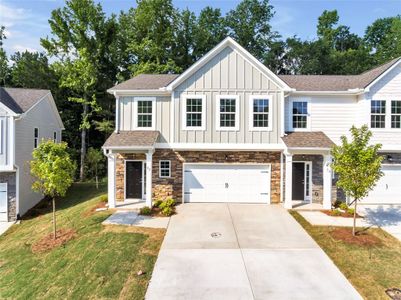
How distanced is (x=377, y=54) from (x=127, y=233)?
4016 centimetres

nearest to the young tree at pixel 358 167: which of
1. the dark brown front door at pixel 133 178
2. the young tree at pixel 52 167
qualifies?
the dark brown front door at pixel 133 178

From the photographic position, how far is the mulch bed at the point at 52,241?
10562mm

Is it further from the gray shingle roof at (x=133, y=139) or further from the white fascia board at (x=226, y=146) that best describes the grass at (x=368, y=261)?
the gray shingle roof at (x=133, y=139)

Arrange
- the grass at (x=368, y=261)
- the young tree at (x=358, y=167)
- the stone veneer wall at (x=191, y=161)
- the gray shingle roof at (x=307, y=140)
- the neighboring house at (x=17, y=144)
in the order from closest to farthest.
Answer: the grass at (x=368, y=261) → the young tree at (x=358, y=167) → the gray shingle roof at (x=307, y=140) → the stone veneer wall at (x=191, y=161) → the neighboring house at (x=17, y=144)

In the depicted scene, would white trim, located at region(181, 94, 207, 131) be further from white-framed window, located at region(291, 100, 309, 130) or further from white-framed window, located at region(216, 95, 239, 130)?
white-framed window, located at region(291, 100, 309, 130)

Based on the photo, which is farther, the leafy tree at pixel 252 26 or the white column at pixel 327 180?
the leafy tree at pixel 252 26

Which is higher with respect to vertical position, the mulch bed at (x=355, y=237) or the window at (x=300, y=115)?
the window at (x=300, y=115)

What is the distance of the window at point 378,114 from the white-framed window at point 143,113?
11.1 meters

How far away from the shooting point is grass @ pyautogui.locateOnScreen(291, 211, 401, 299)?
300 inches

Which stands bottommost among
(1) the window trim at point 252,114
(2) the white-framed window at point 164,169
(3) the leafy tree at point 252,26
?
(2) the white-framed window at point 164,169

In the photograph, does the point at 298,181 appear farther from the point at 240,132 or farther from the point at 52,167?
the point at 52,167

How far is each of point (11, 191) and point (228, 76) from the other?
12962 mm

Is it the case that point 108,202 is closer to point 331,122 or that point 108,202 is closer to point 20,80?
point 331,122

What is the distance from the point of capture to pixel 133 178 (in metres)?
15.2
